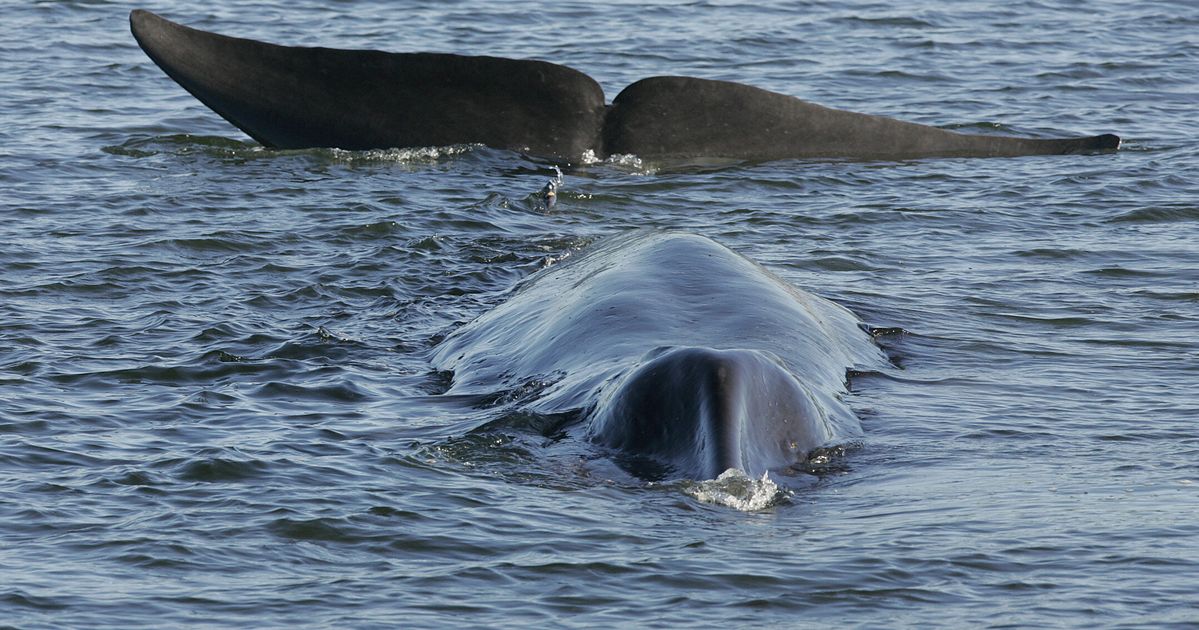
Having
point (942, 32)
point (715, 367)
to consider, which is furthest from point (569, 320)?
point (942, 32)

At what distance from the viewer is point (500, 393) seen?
25.7 feet

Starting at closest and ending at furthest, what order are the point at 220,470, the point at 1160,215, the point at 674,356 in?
the point at 674,356 < the point at 220,470 < the point at 1160,215

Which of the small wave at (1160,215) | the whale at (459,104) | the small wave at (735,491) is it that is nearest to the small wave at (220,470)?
the small wave at (735,491)

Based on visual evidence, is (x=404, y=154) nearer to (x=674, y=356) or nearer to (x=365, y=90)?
(x=365, y=90)

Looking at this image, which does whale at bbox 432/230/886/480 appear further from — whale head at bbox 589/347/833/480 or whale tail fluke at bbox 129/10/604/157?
whale tail fluke at bbox 129/10/604/157

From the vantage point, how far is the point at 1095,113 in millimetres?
18188

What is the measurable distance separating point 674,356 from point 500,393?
152cm

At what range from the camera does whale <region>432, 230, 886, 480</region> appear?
6.36m

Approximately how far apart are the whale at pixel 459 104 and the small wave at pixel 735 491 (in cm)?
667

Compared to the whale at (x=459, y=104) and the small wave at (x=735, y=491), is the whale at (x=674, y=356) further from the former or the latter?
the whale at (x=459, y=104)

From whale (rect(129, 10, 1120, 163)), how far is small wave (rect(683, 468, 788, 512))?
21.9ft

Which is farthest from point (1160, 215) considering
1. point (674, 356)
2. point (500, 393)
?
point (674, 356)

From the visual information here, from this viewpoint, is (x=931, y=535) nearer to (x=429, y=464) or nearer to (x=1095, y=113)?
(x=429, y=464)

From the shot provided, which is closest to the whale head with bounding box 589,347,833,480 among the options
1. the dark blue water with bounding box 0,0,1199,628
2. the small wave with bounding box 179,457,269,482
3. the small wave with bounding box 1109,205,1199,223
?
the dark blue water with bounding box 0,0,1199,628
